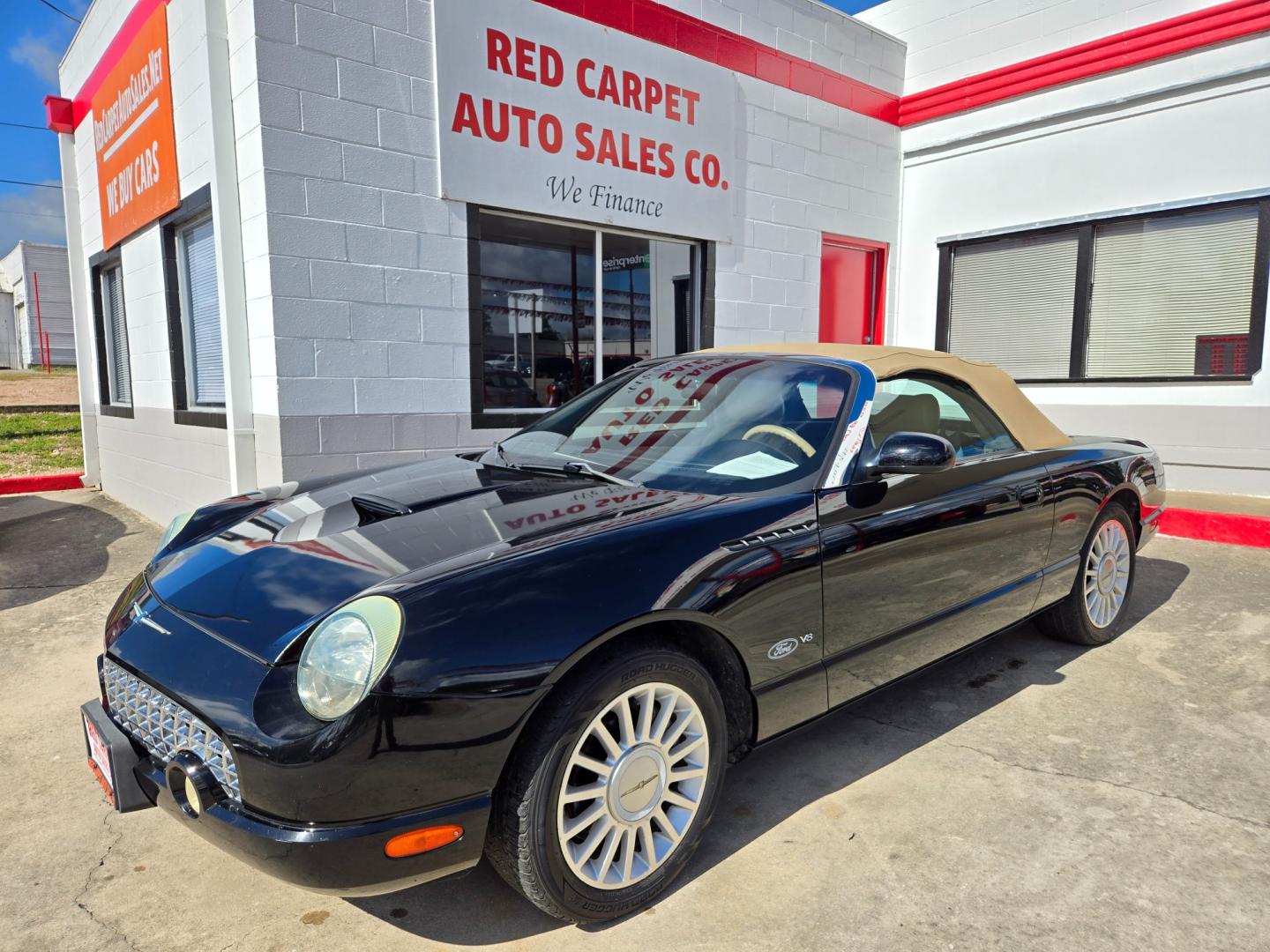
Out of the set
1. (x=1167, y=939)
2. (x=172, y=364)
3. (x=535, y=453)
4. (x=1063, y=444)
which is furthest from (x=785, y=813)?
(x=172, y=364)

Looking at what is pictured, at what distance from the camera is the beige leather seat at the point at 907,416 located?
2.92 m

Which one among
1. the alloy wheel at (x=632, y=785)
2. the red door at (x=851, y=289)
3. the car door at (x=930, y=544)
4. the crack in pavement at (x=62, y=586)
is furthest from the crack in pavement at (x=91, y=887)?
the red door at (x=851, y=289)

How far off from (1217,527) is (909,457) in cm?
520

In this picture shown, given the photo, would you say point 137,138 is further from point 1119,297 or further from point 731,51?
point 1119,297

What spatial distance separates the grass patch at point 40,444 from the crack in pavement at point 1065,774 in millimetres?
10386

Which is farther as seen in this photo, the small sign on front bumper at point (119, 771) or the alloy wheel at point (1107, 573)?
the alloy wheel at point (1107, 573)

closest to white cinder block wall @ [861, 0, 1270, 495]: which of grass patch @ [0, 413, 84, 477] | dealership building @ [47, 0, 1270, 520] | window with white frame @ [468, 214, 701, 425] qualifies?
dealership building @ [47, 0, 1270, 520]

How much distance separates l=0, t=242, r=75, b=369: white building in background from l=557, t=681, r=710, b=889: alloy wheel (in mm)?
35620

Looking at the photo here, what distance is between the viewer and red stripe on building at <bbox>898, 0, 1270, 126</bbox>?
7.02 metres

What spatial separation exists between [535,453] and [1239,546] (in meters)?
5.88

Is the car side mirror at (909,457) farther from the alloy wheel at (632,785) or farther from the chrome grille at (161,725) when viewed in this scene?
the chrome grille at (161,725)

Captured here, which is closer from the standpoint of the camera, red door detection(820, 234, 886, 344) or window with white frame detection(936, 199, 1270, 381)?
window with white frame detection(936, 199, 1270, 381)

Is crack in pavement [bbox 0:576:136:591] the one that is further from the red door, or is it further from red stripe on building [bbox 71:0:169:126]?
the red door

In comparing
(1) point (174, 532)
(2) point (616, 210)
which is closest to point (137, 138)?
(2) point (616, 210)
